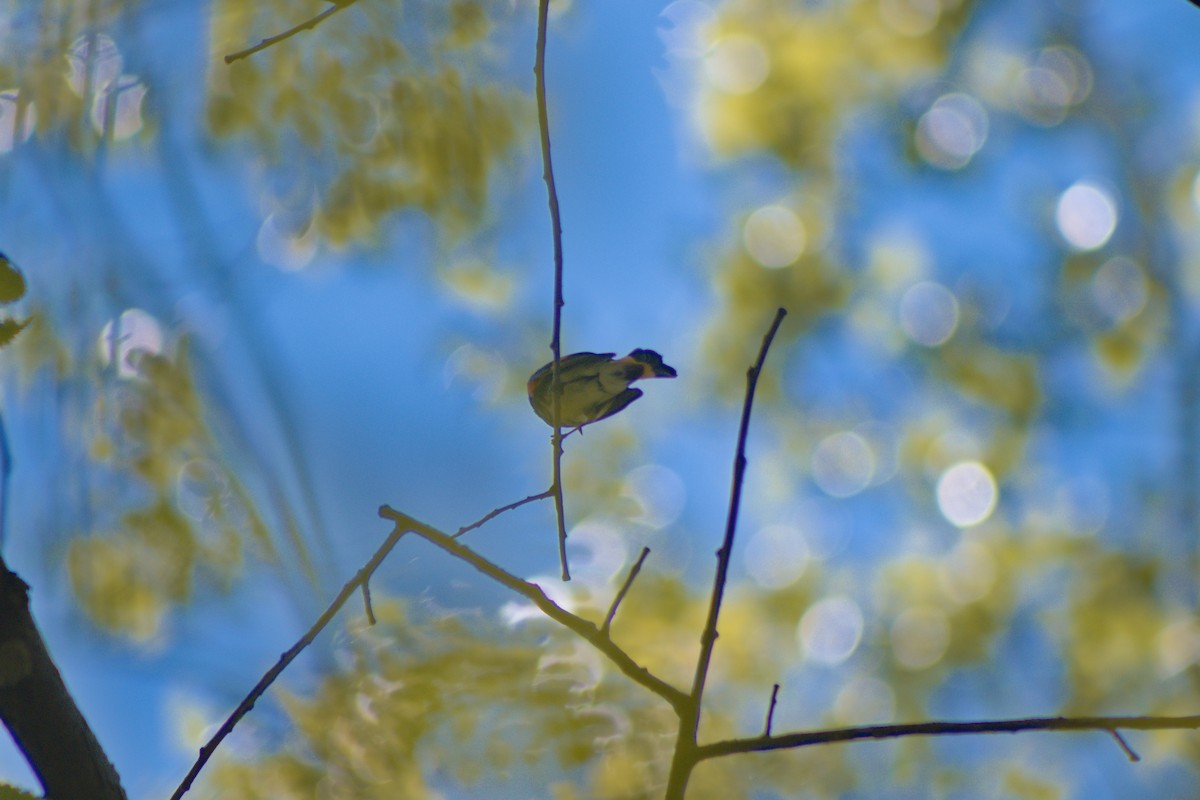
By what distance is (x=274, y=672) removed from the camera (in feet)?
4.70

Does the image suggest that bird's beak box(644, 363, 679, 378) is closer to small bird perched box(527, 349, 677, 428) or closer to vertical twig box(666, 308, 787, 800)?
small bird perched box(527, 349, 677, 428)

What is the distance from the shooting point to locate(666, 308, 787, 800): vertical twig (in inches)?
54.1

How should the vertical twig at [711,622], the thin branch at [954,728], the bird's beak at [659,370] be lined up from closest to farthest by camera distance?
the thin branch at [954,728]
the vertical twig at [711,622]
the bird's beak at [659,370]

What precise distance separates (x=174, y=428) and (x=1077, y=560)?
7077mm

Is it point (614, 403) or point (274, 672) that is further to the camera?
point (614, 403)

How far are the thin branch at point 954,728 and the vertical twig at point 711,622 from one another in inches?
1.1

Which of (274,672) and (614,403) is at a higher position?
(614,403)

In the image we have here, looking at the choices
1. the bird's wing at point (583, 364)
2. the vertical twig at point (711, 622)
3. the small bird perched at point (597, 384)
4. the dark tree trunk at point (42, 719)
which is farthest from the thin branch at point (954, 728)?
the bird's wing at point (583, 364)

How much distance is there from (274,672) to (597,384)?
123 centimetres

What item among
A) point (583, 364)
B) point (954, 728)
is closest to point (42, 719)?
point (954, 728)

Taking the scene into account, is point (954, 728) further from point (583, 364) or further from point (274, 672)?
point (583, 364)

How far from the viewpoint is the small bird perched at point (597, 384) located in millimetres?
2418

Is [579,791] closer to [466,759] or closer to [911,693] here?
[466,759]

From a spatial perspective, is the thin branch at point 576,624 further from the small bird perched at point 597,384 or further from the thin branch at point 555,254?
the small bird perched at point 597,384
